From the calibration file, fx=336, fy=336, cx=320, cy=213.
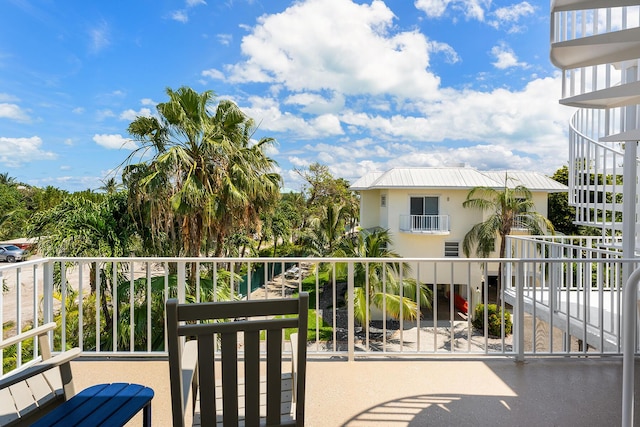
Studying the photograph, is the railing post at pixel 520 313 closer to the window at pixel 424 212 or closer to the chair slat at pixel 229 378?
the chair slat at pixel 229 378

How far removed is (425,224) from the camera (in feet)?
46.3

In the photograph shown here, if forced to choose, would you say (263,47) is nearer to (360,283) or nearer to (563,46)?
(360,283)

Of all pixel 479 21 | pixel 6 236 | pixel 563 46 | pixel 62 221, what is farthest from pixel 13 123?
pixel 563 46

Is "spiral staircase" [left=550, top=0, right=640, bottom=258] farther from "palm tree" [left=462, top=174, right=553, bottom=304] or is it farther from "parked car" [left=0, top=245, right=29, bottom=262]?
"parked car" [left=0, top=245, right=29, bottom=262]

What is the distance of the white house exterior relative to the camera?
46.0ft

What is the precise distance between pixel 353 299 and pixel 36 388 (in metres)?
2.04

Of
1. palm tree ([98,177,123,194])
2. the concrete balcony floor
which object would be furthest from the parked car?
the concrete balcony floor

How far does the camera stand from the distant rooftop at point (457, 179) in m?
13.9

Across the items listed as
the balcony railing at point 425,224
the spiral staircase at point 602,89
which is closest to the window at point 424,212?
the balcony railing at point 425,224

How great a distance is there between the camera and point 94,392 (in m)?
1.58

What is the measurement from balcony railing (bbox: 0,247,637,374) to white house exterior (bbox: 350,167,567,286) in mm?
971

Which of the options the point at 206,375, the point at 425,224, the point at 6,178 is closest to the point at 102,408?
the point at 206,375

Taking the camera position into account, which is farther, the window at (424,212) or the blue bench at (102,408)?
the window at (424,212)

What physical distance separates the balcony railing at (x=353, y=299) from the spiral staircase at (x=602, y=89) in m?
0.78
